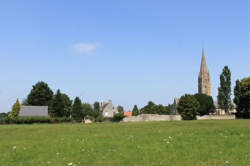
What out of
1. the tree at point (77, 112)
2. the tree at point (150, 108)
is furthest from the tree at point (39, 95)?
the tree at point (150, 108)

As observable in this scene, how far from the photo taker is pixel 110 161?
10.7m

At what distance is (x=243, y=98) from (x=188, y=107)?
664 inches

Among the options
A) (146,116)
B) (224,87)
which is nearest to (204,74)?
(224,87)

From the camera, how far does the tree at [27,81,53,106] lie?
313ft

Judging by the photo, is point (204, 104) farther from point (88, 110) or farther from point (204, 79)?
point (204, 79)

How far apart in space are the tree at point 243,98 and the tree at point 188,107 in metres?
13.4

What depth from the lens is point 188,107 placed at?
266 feet

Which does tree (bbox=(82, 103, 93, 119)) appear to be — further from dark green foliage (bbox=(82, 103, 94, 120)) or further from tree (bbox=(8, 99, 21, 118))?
tree (bbox=(8, 99, 21, 118))

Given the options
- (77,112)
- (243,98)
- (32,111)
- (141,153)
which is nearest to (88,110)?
(77,112)

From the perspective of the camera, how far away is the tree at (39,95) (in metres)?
95.3

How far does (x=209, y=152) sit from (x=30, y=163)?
8.28 m

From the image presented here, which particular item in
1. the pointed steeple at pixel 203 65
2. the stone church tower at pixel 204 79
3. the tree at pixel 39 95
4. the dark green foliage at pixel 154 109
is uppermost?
the pointed steeple at pixel 203 65

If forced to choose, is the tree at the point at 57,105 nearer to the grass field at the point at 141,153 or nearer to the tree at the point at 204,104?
the tree at the point at 204,104

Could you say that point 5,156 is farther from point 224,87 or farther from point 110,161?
point 224,87
